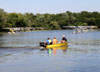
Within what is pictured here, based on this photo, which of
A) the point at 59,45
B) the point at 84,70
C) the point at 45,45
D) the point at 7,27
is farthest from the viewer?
the point at 7,27

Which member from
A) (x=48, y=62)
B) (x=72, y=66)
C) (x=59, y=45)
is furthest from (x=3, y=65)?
(x=59, y=45)

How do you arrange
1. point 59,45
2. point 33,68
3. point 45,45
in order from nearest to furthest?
1. point 33,68
2. point 45,45
3. point 59,45

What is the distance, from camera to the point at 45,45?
46406mm

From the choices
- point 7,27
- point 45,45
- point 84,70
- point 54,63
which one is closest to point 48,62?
point 54,63

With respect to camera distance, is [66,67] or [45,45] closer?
[66,67]

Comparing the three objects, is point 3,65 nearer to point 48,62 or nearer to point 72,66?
point 48,62

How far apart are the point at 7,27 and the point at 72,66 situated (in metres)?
160

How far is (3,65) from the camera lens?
97.9 feet

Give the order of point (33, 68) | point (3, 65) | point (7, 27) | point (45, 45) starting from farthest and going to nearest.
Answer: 1. point (7, 27)
2. point (45, 45)
3. point (3, 65)
4. point (33, 68)

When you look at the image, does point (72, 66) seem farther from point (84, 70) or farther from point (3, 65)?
point (3, 65)

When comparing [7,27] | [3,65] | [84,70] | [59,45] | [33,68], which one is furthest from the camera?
[7,27]

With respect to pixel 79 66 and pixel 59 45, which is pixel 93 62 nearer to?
pixel 79 66

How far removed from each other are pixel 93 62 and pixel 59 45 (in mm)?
19071

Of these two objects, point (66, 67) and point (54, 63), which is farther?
point (54, 63)
